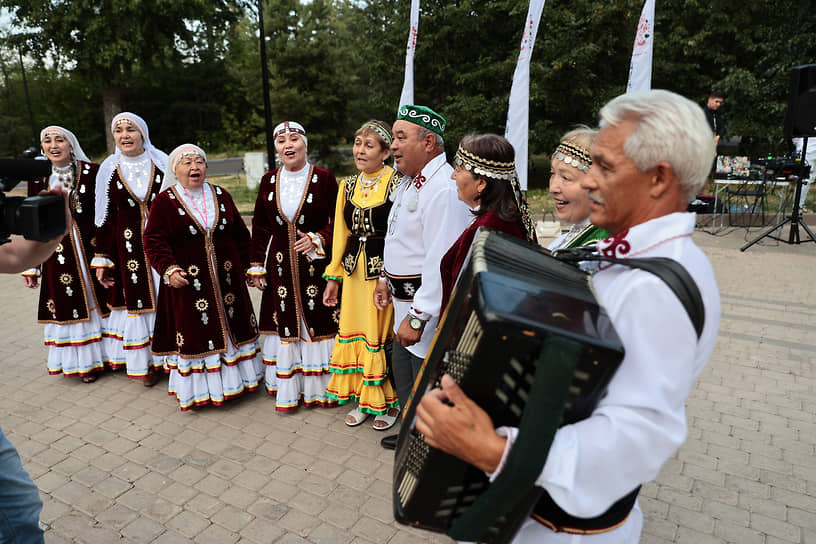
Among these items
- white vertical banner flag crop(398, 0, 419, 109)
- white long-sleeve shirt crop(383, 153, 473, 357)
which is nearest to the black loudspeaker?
white vertical banner flag crop(398, 0, 419, 109)

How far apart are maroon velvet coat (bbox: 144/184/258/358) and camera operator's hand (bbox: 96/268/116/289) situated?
807 mm

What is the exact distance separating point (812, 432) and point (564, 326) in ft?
12.9

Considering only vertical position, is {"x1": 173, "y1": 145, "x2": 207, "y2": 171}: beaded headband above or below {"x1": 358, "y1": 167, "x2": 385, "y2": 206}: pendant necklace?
above

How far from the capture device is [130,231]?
4617mm

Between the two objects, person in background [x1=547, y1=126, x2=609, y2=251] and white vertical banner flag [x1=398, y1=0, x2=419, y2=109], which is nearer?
person in background [x1=547, y1=126, x2=609, y2=251]

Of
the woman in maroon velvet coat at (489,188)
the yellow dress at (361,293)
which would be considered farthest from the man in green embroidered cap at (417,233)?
the woman in maroon velvet coat at (489,188)

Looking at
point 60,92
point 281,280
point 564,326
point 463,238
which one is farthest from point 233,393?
point 60,92

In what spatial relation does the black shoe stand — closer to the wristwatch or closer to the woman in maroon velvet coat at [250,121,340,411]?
the woman in maroon velvet coat at [250,121,340,411]

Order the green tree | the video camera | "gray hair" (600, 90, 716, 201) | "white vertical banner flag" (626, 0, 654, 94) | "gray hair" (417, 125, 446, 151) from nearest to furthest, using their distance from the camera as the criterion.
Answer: "gray hair" (600, 90, 716, 201) → the video camera → "gray hair" (417, 125, 446, 151) → "white vertical banner flag" (626, 0, 654, 94) → the green tree

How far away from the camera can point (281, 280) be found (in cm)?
419

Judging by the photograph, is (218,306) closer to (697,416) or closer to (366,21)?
(697,416)

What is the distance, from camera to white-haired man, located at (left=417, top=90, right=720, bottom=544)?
111cm

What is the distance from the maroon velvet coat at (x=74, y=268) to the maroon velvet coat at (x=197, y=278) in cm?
107

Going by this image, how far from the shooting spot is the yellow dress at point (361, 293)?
387cm
